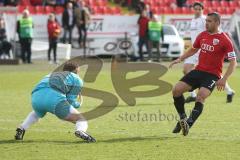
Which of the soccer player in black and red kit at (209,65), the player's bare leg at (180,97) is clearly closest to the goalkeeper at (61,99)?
the player's bare leg at (180,97)

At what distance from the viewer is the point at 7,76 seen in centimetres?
2478

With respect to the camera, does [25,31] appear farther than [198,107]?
Yes

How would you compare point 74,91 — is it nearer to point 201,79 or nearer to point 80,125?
point 80,125

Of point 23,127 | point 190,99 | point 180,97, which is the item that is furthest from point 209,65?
point 190,99

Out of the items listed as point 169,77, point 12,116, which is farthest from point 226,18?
point 12,116

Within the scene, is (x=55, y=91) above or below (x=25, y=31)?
above

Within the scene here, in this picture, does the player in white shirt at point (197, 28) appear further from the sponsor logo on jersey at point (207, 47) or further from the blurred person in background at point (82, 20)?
the blurred person in background at point (82, 20)

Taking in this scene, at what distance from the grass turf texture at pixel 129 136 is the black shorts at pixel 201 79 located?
76 cm

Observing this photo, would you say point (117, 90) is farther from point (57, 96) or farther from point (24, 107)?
point (57, 96)

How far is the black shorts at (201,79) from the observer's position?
38.9 ft

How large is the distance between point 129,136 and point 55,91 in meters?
1.50

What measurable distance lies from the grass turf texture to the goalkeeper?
0.24 meters

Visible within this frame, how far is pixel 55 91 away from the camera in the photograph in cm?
1095

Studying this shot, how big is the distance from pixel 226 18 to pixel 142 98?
19.0 meters
